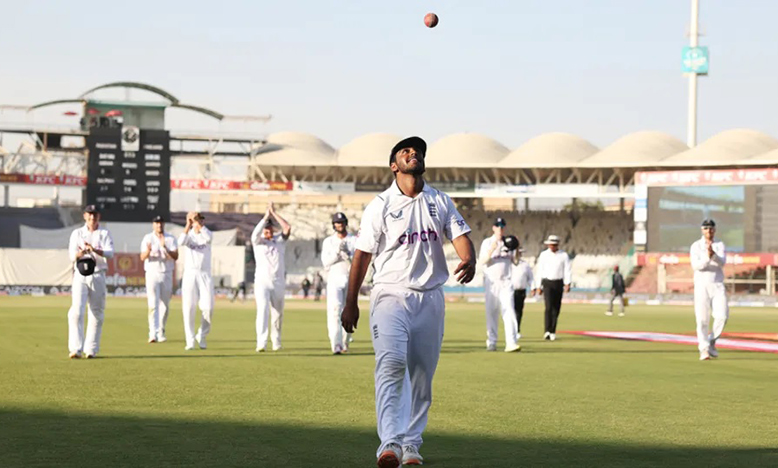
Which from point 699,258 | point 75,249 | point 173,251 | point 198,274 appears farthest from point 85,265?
point 699,258

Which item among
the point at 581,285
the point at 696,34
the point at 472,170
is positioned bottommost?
the point at 581,285

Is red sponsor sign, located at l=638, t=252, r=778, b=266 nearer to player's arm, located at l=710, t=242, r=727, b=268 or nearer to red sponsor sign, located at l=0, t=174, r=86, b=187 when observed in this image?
red sponsor sign, located at l=0, t=174, r=86, b=187

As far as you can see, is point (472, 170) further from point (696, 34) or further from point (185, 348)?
point (185, 348)

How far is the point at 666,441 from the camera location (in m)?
9.08

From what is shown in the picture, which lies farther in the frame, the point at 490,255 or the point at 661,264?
the point at 661,264

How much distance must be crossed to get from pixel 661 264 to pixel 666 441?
210 feet

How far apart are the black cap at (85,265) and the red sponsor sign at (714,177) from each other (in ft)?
172

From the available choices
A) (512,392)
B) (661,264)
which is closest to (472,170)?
(661,264)

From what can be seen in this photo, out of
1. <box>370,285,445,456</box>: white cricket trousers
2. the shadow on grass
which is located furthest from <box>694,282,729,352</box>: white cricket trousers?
<box>370,285,445,456</box>: white cricket trousers

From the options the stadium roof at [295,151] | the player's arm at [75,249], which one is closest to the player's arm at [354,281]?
the player's arm at [75,249]

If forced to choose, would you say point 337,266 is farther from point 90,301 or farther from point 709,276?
point 709,276

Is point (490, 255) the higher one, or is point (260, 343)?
point (490, 255)

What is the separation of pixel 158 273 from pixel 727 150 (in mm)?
76711

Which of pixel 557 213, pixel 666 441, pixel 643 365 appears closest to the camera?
pixel 666 441
